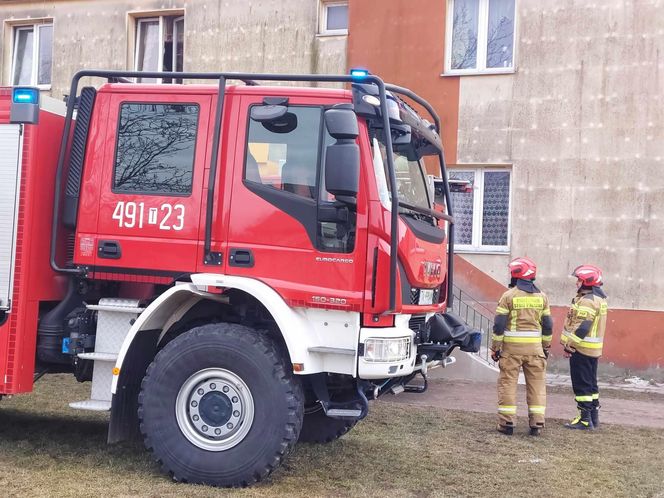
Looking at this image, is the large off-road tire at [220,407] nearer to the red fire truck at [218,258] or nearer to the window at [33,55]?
the red fire truck at [218,258]

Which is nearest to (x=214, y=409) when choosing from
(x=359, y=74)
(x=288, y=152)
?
(x=288, y=152)

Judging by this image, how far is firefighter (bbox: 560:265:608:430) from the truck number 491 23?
15.5ft

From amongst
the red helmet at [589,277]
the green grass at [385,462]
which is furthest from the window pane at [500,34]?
the green grass at [385,462]

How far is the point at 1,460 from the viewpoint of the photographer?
6270 millimetres

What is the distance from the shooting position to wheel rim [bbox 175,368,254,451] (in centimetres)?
567

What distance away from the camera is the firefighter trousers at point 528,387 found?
8.31m

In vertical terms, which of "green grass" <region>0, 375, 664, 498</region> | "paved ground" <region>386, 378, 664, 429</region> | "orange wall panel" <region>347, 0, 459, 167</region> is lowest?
"green grass" <region>0, 375, 664, 498</region>

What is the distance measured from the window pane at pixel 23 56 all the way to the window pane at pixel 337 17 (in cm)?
616

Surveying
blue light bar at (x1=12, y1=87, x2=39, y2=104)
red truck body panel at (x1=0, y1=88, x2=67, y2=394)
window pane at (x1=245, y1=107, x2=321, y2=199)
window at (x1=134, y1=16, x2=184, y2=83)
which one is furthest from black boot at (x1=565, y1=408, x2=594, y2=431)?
window at (x1=134, y1=16, x2=184, y2=83)

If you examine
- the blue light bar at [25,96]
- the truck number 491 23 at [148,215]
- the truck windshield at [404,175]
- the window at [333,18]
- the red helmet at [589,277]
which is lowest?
the red helmet at [589,277]

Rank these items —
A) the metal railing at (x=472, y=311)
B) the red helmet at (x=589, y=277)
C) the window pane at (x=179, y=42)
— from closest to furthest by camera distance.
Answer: the red helmet at (x=589, y=277) < the metal railing at (x=472, y=311) < the window pane at (x=179, y=42)

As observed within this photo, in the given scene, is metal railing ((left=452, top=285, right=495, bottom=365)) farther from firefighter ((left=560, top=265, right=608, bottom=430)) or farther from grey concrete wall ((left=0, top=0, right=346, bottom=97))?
grey concrete wall ((left=0, top=0, right=346, bottom=97))

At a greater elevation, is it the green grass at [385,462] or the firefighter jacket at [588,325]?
the firefighter jacket at [588,325]

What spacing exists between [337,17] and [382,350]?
33.2ft
